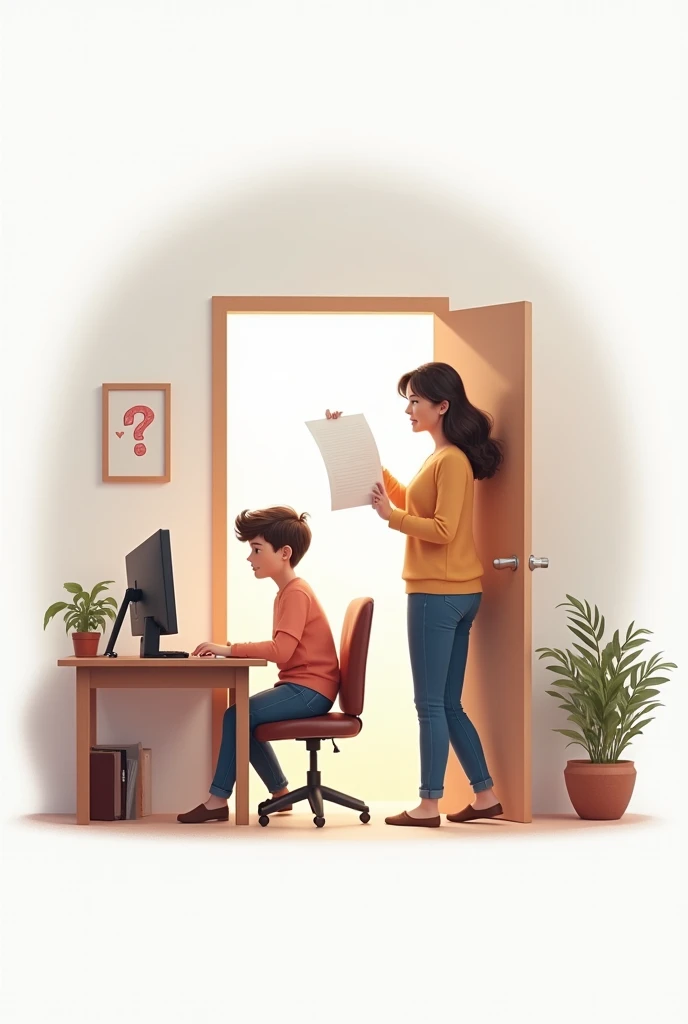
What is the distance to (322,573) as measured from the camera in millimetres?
6188

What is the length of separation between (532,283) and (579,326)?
0.27 metres

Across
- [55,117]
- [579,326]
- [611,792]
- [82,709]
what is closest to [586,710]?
[611,792]

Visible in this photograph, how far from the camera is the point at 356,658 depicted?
15.7 ft

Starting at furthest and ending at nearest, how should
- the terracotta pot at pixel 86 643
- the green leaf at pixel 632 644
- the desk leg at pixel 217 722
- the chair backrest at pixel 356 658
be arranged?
A: 1. the desk leg at pixel 217 722
2. the green leaf at pixel 632 644
3. the terracotta pot at pixel 86 643
4. the chair backrest at pixel 356 658

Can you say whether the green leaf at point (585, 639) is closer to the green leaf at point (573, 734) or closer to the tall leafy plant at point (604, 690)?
the tall leafy plant at point (604, 690)

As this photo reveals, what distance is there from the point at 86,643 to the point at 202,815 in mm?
796

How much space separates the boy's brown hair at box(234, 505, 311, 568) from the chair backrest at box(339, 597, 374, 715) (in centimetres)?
33

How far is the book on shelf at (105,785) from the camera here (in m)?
4.90

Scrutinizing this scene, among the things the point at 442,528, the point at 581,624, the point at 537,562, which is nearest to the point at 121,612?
the point at 442,528

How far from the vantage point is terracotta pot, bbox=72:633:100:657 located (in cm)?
489

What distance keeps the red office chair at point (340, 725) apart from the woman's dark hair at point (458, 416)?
688mm

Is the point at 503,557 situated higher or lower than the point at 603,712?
higher

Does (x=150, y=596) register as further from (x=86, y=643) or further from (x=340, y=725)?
(x=340, y=725)

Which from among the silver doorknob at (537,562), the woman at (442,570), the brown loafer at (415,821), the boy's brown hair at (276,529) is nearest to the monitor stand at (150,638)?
the boy's brown hair at (276,529)
